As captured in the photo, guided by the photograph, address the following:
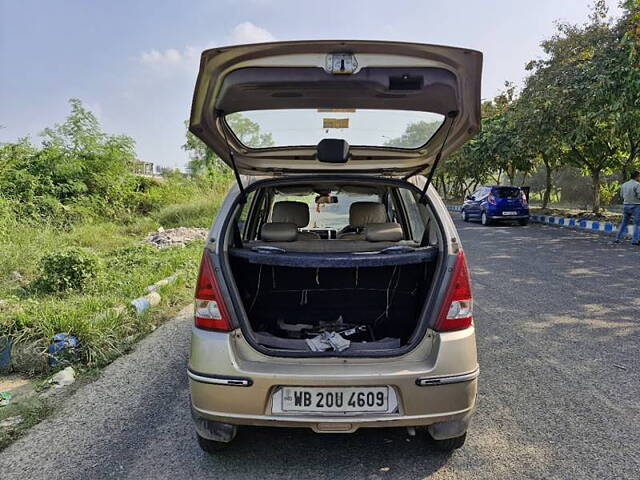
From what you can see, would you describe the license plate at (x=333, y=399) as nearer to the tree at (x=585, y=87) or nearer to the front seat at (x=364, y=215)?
the front seat at (x=364, y=215)

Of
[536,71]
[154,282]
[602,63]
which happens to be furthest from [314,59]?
[536,71]

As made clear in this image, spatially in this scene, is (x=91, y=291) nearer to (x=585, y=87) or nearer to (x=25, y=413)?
(x=25, y=413)

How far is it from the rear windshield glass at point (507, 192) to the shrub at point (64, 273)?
571 inches

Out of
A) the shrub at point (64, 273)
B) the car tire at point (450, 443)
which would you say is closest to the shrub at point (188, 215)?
the shrub at point (64, 273)

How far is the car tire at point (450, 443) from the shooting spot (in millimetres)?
2453

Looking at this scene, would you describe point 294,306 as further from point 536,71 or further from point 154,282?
point 536,71

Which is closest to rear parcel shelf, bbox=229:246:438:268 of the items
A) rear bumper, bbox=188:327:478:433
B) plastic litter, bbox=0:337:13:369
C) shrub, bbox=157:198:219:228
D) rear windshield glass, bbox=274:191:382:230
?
rear bumper, bbox=188:327:478:433

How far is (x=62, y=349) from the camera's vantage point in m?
3.81

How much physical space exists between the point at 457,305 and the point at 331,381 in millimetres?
753

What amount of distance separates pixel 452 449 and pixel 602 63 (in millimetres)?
12431

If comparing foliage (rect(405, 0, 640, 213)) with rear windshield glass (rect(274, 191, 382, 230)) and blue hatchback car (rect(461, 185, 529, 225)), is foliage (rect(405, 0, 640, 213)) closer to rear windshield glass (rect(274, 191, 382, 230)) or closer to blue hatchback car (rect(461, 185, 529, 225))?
blue hatchback car (rect(461, 185, 529, 225))

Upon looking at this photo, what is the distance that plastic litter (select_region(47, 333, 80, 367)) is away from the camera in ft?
12.3

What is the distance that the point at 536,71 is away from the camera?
53.9ft

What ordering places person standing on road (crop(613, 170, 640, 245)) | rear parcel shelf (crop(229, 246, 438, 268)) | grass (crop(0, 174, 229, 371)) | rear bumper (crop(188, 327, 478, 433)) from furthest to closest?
person standing on road (crop(613, 170, 640, 245)), grass (crop(0, 174, 229, 371)), rear parcel shelf (crop(229, 246, 438, 268)), rear bumper (crop(188, 327, 478, 433))
